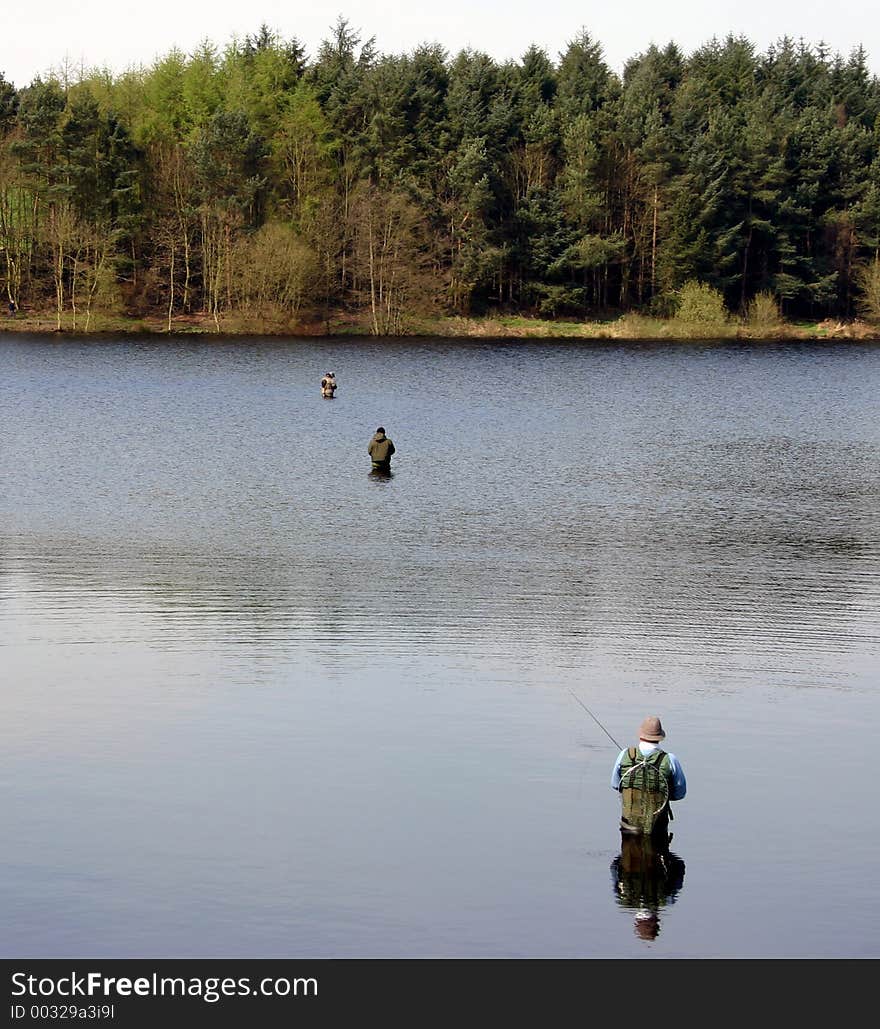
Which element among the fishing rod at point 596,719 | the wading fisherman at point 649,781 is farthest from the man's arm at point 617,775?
the fishing rod at point 596,719

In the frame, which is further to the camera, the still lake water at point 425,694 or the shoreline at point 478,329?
the shoreline at point 478,329

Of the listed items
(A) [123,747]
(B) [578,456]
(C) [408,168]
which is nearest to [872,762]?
(A) [123,747]

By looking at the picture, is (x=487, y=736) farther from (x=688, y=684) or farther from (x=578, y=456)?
(x=578, y=456)

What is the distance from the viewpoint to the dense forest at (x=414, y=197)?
10662 centimetres

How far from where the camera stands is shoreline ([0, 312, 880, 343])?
346 feet

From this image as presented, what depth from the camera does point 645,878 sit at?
53.9ft

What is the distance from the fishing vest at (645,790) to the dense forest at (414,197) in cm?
9153

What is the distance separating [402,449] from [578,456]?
625cm

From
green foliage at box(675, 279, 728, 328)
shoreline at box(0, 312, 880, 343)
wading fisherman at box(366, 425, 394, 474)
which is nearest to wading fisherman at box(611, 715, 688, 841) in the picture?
wading fisherman at box(366, 425, 394, 474)

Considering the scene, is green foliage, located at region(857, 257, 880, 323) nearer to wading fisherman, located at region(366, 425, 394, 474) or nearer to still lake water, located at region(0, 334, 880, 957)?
still lake water, located at region(0, 334, 880, 957)

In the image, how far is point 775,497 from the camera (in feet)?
137

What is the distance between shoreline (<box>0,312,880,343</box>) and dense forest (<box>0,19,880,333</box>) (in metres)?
1.21

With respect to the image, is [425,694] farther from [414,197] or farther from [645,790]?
[414,197]

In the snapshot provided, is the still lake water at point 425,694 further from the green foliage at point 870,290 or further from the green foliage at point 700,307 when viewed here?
the green foliage at point 870,290
